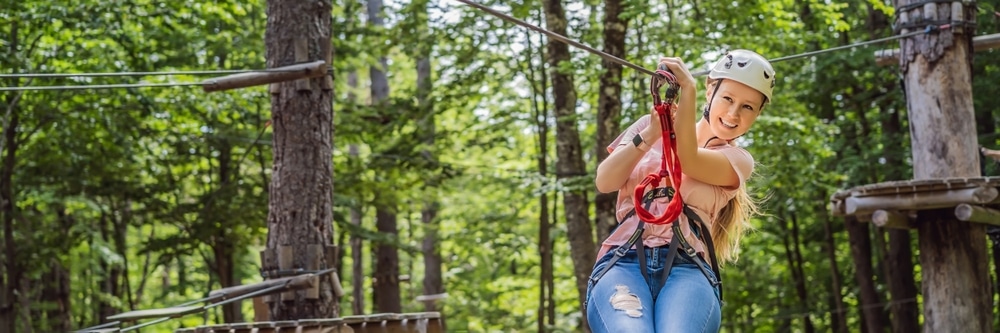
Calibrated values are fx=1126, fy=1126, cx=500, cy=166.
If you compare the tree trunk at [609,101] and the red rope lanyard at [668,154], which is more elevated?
the tree trunk at [609,101]

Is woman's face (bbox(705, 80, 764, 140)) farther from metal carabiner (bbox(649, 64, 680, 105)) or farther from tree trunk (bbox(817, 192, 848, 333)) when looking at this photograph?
tree trunk (bbox(817, 192, 848, 333))

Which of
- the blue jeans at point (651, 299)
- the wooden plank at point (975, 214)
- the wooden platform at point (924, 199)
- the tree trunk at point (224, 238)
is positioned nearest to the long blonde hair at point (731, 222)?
the blue jeans at point (651, 299)

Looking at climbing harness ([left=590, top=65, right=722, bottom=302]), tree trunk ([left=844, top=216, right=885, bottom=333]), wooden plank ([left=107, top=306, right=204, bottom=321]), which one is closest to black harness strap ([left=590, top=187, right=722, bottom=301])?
climbing harness ([left=590, top=65, right=722, bottom=302])

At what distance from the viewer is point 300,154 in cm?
801

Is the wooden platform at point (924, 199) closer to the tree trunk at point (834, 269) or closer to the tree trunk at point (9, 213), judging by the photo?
the tree trunk at point (834, 269)

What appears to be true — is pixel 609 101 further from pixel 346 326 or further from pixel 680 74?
pixel 680 74

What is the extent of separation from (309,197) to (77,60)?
716cm

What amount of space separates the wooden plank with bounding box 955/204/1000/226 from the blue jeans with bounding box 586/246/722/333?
5718mm

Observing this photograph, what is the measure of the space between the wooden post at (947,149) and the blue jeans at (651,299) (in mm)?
6222

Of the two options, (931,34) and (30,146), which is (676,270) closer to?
(931,34)

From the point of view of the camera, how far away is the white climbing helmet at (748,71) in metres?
3.39

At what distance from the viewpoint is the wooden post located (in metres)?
8.82

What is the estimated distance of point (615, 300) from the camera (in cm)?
316

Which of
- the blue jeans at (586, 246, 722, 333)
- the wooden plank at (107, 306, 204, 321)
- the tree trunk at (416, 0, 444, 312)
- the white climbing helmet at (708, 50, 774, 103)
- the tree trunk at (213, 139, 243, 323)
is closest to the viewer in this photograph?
the blue jeans at (586, 246, 722, 333)
